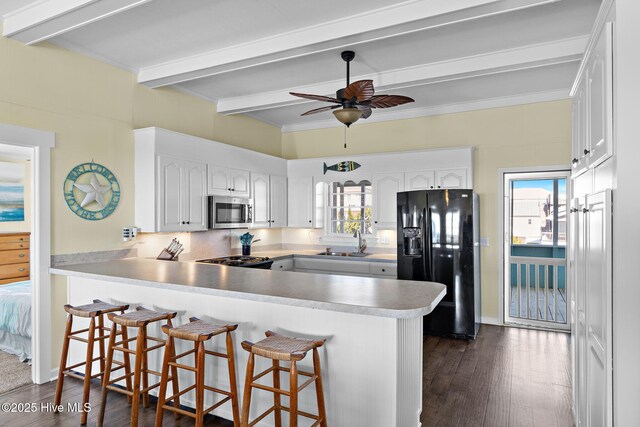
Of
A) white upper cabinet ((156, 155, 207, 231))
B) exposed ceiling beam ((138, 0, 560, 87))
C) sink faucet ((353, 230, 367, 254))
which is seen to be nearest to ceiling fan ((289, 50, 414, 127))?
exposed ceiling beam ((138, 0, 560, 87))

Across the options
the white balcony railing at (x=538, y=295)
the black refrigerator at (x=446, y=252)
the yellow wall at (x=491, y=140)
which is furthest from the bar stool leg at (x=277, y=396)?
the white balcony railing at (x=538, y=295)

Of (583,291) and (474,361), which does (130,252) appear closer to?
(474,361)

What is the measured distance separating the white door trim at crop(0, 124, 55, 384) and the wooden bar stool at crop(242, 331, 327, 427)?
7.12 ft

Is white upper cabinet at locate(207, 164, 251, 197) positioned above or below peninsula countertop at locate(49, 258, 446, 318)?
above

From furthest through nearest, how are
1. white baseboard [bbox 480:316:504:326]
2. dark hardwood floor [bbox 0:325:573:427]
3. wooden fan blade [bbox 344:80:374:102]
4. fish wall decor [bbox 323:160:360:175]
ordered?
fish wall decor [bbox 323:160:360:175]
white baseboard [bbox 480:316:504:326]
wooden fan blade [bbox 344:80:374:102]
dark hardwood floor [bbox 0:325:573:427]

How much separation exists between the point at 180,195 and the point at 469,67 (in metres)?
3.05

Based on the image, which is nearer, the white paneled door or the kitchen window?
Answer: the white paneled door

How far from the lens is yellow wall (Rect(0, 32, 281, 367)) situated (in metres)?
3.24

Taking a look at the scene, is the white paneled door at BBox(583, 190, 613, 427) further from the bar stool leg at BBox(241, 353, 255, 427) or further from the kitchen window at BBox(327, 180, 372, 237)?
the kitchen window at BBox(327, 180, 372, 237)

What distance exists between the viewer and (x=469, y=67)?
373 cm

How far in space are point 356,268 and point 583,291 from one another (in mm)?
3139

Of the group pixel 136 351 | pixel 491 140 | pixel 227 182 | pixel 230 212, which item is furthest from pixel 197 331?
pixel 491 140

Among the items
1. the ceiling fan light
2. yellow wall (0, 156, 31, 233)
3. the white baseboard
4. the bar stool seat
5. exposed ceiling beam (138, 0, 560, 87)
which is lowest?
the white baseboard

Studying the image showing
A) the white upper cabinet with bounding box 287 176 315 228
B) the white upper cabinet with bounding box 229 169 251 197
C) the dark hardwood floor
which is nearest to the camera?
the dark hardwood floor
